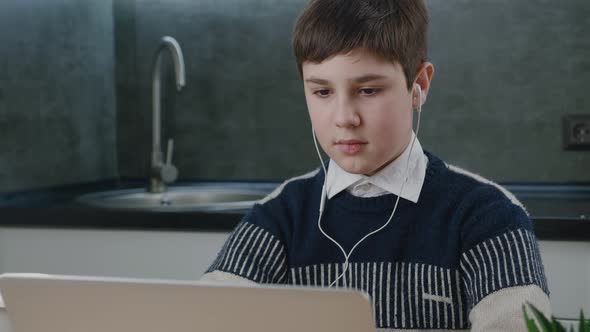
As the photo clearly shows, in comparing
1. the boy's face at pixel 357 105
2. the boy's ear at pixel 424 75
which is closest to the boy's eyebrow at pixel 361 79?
the boy's face at pixel 357 105

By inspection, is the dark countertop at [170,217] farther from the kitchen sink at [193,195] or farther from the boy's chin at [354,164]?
the boy's chin at [354,164]

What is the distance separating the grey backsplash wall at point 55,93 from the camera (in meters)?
2.08

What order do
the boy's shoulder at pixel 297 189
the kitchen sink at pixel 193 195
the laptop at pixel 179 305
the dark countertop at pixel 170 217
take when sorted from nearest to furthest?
the laptop at pixel 179 305, the boy's shoulder at pixel 297 189, the dark countertop at pixel 170 217, the kitchen sink at pixel 193 195

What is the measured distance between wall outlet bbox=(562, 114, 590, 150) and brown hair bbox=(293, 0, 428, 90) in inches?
46.0

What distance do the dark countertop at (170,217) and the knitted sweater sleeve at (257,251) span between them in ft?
1.83

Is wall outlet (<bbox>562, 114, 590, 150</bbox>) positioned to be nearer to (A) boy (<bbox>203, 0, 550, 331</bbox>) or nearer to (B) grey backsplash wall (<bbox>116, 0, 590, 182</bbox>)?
(B) grey backsplash wall (<bbox>116, 0, 590, 182</bbox>)

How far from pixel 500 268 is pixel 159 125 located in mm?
1519

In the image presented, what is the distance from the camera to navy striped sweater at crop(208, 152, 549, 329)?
1035 millimetres

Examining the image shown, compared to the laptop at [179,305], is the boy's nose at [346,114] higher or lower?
higher

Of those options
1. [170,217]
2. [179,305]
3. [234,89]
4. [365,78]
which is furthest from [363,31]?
[234,89]

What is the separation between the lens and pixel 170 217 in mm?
1723

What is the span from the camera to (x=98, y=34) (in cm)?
243

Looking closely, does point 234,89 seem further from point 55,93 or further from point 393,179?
point 393,179

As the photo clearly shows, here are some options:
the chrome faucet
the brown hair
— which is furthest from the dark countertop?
the brown hair
